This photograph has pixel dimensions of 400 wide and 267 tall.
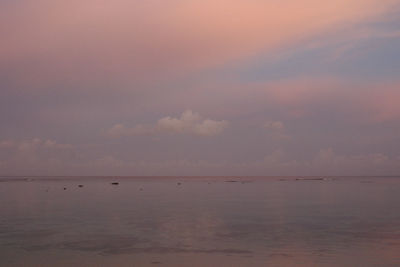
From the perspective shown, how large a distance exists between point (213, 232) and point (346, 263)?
11.6m

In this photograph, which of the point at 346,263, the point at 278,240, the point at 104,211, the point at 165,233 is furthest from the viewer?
the point at 104,211

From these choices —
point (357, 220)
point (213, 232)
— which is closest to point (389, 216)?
point (357, 220)

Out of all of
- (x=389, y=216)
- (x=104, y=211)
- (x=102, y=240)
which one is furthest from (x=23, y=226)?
(x=389, y=216)

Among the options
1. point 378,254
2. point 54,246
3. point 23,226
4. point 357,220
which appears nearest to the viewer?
point 378,254

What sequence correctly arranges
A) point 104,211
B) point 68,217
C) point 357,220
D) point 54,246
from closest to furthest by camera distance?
1. point 54,246
2. point 357,220
3. point 68,217
4. point 104,211

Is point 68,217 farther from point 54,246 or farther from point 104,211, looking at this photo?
point 54,246

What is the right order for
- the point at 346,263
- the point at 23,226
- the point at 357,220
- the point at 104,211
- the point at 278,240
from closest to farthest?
1. the point at 346,263
2. the point at 278,240
3. the point at 23,226
4. the point at 357,220
5. the point at 104,211

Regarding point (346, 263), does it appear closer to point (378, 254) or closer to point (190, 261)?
point (378, 254)

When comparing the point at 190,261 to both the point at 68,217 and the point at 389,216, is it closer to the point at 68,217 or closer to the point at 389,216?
the point at 68,217

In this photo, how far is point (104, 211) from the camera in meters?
46.6

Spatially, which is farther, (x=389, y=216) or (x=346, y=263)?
(x=389, y=216)

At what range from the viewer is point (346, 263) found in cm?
2166

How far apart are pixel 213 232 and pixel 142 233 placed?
197 inches

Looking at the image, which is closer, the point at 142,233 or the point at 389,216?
the point at 142,233
